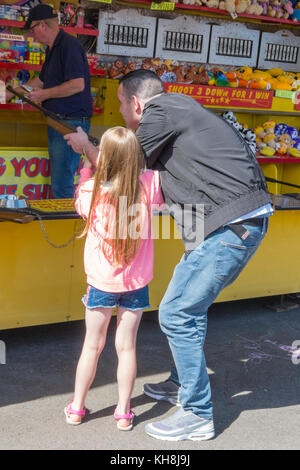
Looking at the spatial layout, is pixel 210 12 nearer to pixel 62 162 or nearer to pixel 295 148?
pixel 295 148

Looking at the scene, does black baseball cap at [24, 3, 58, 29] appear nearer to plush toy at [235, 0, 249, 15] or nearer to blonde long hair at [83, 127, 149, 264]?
plush toy at [235, 0, 249, 15]

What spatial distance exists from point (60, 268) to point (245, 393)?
1366 mm

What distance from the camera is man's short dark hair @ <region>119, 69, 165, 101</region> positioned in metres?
3.28

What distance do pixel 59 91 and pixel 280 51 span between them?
3250mm

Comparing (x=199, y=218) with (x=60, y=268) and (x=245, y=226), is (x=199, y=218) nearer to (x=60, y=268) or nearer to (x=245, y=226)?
(x=245, y=226)

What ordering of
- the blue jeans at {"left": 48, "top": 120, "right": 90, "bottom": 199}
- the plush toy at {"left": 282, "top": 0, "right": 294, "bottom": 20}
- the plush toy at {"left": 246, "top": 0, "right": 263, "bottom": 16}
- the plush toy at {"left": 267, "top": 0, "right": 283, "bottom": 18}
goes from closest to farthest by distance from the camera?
the blue jeans at {"left": 48, "top": 120, "right": 90, "bottom": 199} → the plush toy at {"left": 246, "top": 0, "right": 263, "bottom": 16} → the plush toy at {"left": 267, "top": 0, "right": 283, "bottom": 18} → the plush toy at {"left": 282, "top": 0, "right": 294, "bottom": 20}

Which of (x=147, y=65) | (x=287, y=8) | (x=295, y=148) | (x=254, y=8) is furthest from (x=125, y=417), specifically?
(x=287, y=8)

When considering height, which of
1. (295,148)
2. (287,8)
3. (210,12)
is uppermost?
(287,8)

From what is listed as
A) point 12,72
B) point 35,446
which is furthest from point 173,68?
point 35,446

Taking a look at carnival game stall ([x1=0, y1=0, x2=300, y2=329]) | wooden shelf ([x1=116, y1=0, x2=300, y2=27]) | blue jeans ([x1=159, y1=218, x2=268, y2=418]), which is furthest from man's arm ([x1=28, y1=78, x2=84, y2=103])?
blue jeans ([x1=159, y1=218, x2=268, y2=418])

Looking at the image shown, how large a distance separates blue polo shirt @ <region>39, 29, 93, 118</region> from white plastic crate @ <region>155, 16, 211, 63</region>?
143cm

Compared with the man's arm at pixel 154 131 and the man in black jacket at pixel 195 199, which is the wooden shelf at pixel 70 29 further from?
the man's arm at pixel 154 131

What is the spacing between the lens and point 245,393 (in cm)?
402

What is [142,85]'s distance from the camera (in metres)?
3.28
